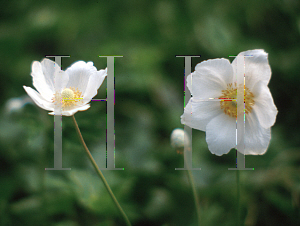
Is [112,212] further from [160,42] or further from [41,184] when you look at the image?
[160,42]

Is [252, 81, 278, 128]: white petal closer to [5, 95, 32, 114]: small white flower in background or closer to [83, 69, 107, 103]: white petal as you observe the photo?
[83, 69, 107, 103]: white petal

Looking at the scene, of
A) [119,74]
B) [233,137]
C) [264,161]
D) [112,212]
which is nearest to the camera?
[233,137]

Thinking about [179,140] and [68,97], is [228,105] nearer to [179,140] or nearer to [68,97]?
[179,140]

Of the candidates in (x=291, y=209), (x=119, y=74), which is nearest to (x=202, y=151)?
(x=291, y=209)

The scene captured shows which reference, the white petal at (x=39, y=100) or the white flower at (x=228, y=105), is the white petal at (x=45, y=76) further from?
the white flower at (x=228, y=105)

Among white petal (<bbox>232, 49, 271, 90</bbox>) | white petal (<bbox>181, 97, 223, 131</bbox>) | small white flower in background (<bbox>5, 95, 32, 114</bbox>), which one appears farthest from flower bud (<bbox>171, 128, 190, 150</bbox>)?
small white flower in background (<bbox>5, 95, 32, 114</bbox>)

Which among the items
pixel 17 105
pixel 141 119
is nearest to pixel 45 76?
pixel 17 105

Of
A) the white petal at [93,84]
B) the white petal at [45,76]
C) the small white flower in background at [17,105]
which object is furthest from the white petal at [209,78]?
the small white flower in background at [17,105]
